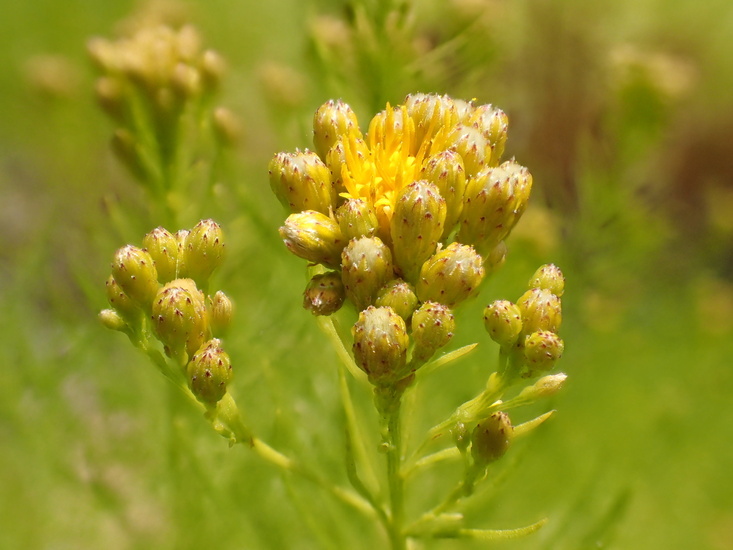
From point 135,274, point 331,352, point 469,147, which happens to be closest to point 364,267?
point 469,147

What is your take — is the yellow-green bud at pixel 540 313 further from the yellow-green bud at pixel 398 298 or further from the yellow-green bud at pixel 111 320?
the yellow-green bud at pixel 111 320

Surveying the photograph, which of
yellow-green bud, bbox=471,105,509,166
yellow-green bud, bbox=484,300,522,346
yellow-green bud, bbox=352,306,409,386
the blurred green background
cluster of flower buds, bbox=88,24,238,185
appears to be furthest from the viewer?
the blurred green background

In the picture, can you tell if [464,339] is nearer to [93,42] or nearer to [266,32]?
[93,42]

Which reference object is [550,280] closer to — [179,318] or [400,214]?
[400,214]

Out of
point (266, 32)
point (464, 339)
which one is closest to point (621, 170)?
point (464, 339)

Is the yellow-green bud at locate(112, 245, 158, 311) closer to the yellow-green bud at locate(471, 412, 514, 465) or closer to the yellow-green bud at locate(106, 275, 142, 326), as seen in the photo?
the yellow-green bud at locate(106, 275, 142, 326)


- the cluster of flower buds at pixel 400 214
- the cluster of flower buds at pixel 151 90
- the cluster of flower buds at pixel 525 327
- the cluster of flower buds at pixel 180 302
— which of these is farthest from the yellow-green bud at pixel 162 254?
the cluster of flower buds at pixel 151 90

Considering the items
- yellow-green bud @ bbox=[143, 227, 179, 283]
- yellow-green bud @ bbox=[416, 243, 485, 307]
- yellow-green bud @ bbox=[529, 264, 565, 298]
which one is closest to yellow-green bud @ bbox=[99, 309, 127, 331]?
yellow-green bud @ bbox=[143, 227, 179, 283]
